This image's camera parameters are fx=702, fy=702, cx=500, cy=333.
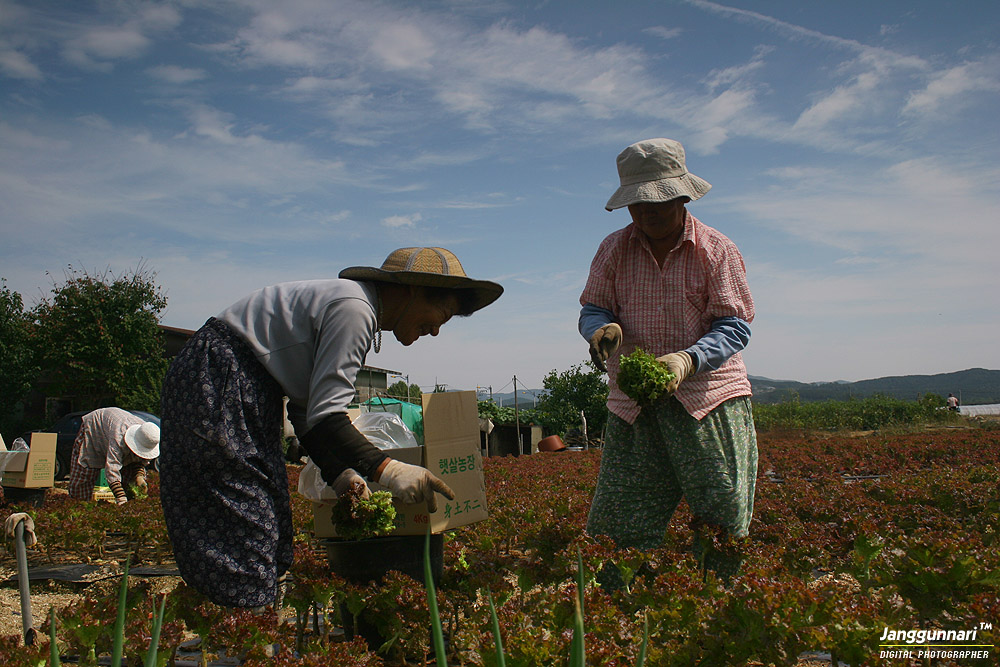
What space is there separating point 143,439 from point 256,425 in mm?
6056

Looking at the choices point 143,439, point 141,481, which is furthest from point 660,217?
point 141,481

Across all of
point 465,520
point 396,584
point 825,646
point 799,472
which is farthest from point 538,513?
point 799,472

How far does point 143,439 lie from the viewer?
728 cm

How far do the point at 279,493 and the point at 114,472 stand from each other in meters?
5.96

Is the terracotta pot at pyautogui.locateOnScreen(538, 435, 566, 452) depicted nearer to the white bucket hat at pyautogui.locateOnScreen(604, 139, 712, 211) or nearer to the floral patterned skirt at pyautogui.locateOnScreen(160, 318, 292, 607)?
the white bucket hat at pyautogui.locateOnScreen(604, 139, 712, 211)

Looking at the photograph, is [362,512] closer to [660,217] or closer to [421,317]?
[421,317]

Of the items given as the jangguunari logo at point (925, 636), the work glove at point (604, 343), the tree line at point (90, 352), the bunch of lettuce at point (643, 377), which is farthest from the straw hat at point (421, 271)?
the tree line at point (90, 352)

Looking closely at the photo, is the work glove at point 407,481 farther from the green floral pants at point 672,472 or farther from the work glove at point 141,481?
the work glove at point 141,481

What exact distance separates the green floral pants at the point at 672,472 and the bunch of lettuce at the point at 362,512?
90 centimetres

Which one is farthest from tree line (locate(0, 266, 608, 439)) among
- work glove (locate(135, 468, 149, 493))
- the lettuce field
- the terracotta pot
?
the lettuce field

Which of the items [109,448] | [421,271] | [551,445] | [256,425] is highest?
[421,271]

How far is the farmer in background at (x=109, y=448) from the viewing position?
7.06m

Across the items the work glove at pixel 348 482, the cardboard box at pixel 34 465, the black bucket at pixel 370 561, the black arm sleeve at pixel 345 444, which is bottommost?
the black bucket at pixel 370 561

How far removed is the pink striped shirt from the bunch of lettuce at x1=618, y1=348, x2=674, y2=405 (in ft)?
0.69
